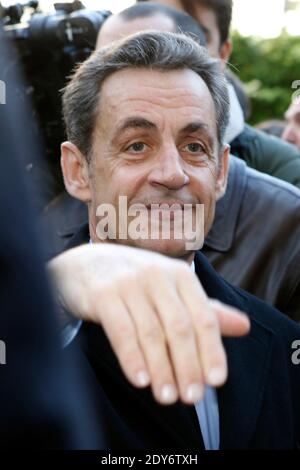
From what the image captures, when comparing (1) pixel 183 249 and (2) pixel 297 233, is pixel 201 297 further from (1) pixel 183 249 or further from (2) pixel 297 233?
(2) pixel 297 233

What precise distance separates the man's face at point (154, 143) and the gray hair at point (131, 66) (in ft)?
0.06

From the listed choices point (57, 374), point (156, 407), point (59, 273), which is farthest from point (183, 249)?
point (57, 374)

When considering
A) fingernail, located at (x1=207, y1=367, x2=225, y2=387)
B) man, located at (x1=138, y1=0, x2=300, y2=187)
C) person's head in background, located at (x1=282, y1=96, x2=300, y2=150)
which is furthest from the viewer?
person's head in background, located at (x1=282, y1=96, x2=300, y2=150)

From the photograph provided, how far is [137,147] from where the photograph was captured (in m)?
1.57

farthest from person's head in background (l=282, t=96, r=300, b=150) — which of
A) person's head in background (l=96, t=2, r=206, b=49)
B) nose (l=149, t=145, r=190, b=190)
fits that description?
nose (l=149, t=145, r=190, b=190)

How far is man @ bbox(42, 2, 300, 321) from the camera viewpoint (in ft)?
6.34

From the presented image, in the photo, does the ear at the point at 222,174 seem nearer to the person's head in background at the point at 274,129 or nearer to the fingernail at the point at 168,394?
the fingernail at the point at 168,394

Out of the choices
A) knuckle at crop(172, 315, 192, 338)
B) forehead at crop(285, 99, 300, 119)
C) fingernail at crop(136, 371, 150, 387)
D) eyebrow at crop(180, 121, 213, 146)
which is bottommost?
forehead at crop(285, 99, 300, 119)

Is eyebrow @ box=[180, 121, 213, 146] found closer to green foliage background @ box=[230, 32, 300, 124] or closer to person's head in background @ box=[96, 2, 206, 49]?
person's head in background @ box=[96, 2, 206, 49]

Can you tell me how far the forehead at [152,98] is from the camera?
5.08ft

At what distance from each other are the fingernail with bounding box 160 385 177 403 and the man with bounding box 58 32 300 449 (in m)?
0.59

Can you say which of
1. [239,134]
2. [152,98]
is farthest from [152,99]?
A: [239,134]

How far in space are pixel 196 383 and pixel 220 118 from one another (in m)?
1.17

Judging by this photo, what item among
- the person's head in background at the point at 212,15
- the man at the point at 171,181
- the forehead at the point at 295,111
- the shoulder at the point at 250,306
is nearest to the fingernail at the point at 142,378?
the man at the point at 171,181
